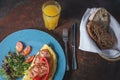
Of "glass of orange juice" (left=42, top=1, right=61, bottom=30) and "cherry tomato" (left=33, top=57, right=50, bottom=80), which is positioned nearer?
"cherry tomato" (left=33, top=57, right=50, bottom=80)

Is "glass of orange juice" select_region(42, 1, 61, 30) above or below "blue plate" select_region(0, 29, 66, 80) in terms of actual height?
above

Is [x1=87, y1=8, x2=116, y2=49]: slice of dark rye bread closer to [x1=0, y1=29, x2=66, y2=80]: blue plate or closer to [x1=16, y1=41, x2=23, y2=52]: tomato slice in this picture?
[x1=0, y1=29, x2=66, y2=80]: blue plate

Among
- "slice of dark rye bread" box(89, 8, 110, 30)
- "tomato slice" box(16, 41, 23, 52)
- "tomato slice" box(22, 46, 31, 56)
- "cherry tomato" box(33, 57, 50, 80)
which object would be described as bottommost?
"cherry tomato" box(33, 57, 50, 80)

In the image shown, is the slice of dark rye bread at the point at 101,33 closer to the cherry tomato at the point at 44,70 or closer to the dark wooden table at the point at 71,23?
the dark wooden table at the point at 71,23

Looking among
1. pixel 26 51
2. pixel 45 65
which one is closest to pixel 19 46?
pixel 26 51

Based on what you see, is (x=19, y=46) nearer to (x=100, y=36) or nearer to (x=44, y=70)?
(x=44, y=70)

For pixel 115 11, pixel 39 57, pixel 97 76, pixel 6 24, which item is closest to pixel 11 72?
pixel 39 57

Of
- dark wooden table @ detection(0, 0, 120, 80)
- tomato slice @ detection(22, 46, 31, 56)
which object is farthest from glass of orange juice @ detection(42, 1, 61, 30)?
tomato slice @ detection(22, 46, 31, 56)
